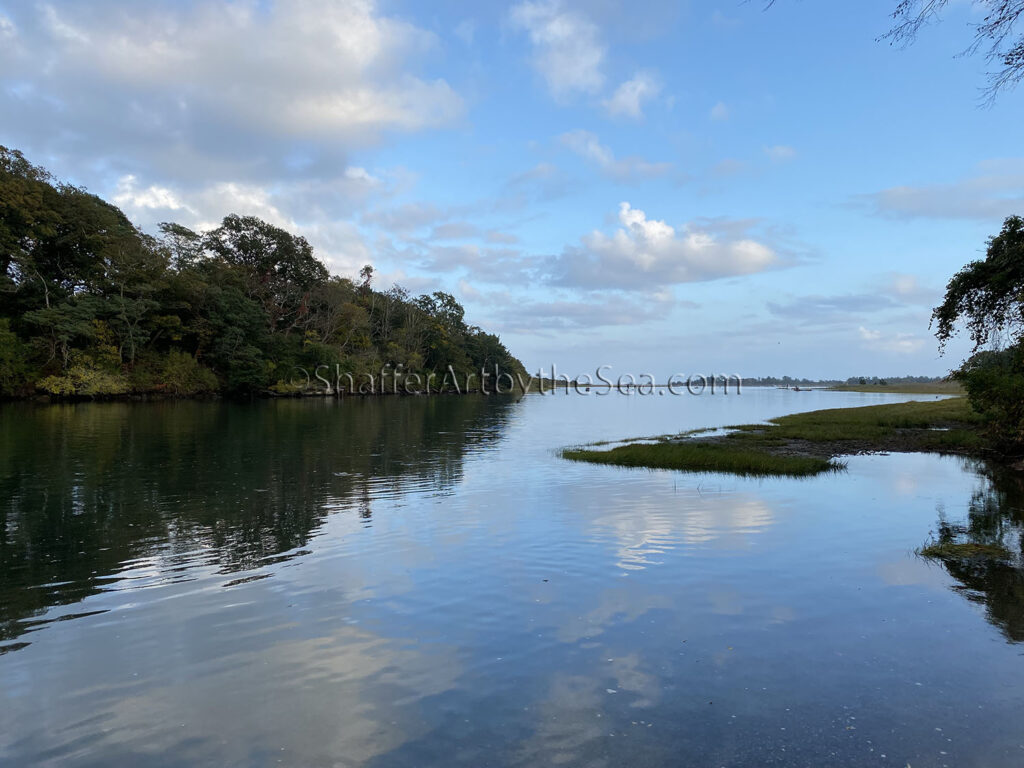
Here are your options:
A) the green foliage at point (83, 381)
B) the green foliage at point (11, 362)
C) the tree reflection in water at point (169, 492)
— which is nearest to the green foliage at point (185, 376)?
the green foliage at point (83, 381)

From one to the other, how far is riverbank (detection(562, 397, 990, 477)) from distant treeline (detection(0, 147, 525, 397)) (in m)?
66.6

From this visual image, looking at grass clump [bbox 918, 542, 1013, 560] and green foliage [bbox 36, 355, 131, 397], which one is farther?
green foliage [bbox 36, 355, 131, 397]

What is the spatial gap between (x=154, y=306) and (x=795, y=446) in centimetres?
7785

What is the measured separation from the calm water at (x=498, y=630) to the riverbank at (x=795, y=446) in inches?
289

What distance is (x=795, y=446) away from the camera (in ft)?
118

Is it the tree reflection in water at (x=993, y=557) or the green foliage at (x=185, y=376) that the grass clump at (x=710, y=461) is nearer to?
the tree reflection in water at (x=993, y=557)

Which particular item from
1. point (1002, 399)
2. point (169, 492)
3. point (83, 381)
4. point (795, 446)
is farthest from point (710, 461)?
point (83, 381)

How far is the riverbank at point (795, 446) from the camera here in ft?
89.6

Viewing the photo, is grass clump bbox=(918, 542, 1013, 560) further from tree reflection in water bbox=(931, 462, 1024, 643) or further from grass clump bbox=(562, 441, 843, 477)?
grass clump bbox=(562, 441, 843, 477)

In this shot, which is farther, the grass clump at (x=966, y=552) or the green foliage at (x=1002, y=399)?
the green foliage at (x=1002, y=399)

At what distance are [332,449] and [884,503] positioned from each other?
26019mm

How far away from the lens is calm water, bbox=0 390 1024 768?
5.98 metres

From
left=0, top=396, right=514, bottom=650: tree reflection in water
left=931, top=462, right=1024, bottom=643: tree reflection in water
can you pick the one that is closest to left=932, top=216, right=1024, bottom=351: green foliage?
left=931, top=462, right=1024, bottom=643: tree reflection in water

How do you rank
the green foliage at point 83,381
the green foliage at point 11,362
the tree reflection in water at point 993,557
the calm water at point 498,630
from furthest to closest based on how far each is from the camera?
the green foliage at point 83,381
the green foliage at point 11,362
the tree reflection in water at point 993,557
the calm water at point 498,630
